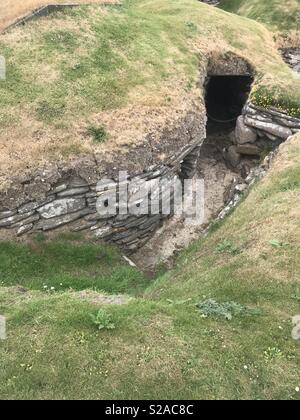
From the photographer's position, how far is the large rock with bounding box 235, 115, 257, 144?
2677 centimetres

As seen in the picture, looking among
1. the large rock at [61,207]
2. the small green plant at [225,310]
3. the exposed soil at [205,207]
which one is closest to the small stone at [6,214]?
the large rock at [61,207]

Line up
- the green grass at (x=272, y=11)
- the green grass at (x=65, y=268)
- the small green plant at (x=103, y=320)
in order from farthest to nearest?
the green grass at (x=272, y=11)
the green grass at (x=65, y=268)
the small green plant at (x=103, y=320)

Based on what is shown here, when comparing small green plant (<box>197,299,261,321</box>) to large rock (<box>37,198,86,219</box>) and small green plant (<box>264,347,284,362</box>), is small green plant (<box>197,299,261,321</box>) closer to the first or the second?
small green plant (<box>264,347,284,362</box>)

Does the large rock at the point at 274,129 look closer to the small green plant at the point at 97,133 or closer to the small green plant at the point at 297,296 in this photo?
the small green plant at the point at 97,133

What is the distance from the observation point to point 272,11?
141ft

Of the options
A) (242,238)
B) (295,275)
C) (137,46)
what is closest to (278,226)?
(242,238)

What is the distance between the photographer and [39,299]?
13508mm

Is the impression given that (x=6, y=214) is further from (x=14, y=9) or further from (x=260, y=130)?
(x=260, y=130)

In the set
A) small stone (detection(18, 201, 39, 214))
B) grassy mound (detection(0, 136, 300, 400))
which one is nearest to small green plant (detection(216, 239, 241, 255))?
Result: grassy mound (detection(0, 136, 300, 400))

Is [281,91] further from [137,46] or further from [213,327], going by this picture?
[213,327]

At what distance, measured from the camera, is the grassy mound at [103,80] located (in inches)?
800

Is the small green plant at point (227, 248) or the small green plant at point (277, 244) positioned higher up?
the small green plant at point (277, 244)

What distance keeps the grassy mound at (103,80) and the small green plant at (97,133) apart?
47 mm

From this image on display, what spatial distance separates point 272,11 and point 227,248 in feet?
114
